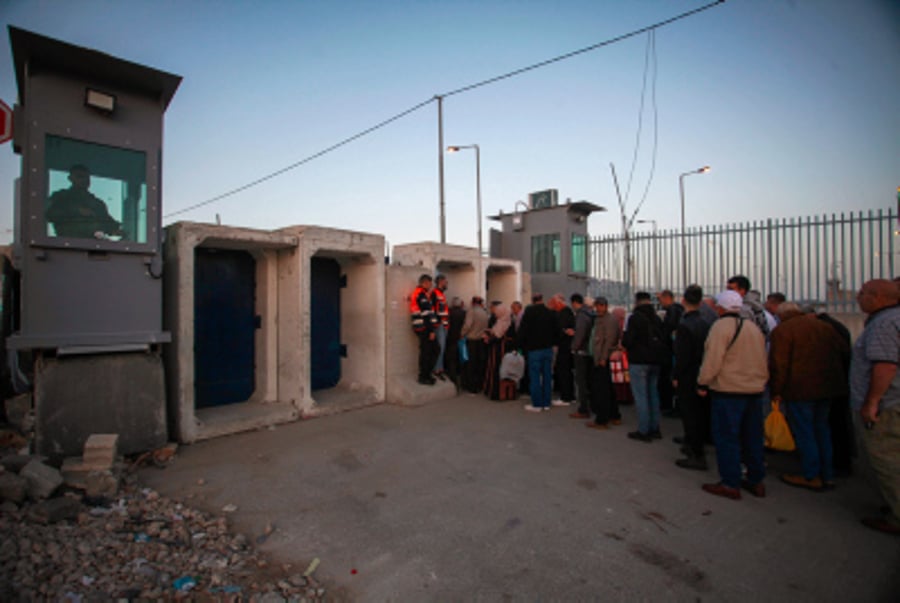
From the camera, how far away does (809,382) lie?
429 cm

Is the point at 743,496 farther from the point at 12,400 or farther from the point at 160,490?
the point at 12,400

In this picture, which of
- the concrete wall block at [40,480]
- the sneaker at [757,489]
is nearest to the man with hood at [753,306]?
the sneaker at [757,489]

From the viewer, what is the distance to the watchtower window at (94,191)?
4.74 meters

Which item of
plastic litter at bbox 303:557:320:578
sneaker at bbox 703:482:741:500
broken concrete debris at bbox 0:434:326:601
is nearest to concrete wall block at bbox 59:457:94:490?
broken concrete debris at bbox 0:434:326:601

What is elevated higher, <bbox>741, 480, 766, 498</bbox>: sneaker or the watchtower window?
the watchtower window

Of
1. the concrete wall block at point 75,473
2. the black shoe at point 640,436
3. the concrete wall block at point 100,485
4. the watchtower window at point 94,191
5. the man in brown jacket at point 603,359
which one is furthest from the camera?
the man in brown jacket at point 603,359

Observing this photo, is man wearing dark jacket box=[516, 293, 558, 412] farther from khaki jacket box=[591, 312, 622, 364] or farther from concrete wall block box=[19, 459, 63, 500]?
concrete wall block box=[19, 459, 63, 500]

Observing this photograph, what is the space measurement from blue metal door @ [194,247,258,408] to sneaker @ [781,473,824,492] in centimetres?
725

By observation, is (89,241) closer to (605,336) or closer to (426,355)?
(426,355)

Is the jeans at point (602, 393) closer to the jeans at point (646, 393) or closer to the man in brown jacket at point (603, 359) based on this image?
A: the man in brown jacket at point (603, 359)

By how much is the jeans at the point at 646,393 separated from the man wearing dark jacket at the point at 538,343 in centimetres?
175


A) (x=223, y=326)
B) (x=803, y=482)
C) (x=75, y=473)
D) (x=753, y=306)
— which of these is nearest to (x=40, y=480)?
(x=75, y=473)

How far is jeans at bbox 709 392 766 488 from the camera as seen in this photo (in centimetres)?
415

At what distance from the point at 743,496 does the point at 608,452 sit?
1467 mm
